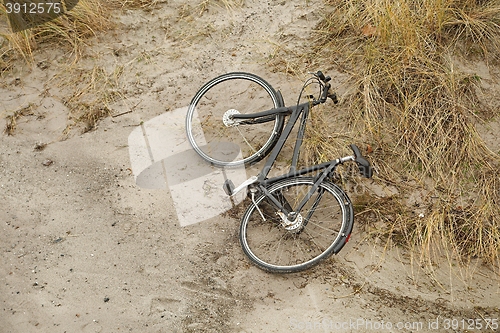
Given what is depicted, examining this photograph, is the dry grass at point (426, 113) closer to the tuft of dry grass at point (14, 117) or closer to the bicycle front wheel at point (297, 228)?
the bicycle front wheel at point (297, 228)

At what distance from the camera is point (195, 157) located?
197 inches

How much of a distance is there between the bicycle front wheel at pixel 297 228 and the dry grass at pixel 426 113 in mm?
359

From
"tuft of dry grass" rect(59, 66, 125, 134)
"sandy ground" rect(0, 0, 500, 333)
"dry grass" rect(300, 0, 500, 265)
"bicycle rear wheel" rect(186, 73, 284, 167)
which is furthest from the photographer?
"tuft of dry grass" rect(59, 66, 125, 134)

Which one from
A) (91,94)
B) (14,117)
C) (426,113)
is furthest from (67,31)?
(426,113)

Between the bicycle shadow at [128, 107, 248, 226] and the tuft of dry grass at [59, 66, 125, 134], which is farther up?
the tuft of dry grass at [59, 66, 125, 134]

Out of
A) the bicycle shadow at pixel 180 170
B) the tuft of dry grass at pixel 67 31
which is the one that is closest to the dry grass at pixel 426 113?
the bicycle shadow at pixel 180 170

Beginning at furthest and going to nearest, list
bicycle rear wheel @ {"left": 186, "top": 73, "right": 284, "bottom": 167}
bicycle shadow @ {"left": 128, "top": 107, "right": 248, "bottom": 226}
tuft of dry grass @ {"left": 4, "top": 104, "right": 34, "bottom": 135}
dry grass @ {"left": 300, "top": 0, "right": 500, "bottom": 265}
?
tuft of dry grass @ {"left": 4, "top": 104, "right": 34, "bottom": 135}
bicycle rear wheel @ {"left": 186, "top": 73, "right": 284, "bottom": 167}
bicycle shadow @ {"left": 128, "top": 107, "right": 248, "bottom": 226}
dry grass @ {"left": 300, "top": 0, "right": 500, "bottom": 265}

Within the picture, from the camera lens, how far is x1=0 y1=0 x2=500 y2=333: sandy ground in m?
3.80

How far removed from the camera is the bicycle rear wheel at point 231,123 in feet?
15.7

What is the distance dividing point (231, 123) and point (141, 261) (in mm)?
1475

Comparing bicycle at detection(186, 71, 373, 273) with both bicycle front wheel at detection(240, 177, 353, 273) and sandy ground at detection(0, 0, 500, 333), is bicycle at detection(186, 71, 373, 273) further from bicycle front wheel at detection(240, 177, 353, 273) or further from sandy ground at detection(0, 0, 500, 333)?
sandy ground at detection(0, 0, 500, 333)

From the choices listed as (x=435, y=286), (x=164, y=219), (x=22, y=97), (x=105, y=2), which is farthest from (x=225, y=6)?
(x=435, y=286)

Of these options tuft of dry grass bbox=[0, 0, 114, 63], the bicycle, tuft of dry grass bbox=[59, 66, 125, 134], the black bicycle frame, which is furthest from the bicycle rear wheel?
tuft of dry grass bbox=[0, 0, 114, 63]

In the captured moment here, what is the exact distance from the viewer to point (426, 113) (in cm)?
476
